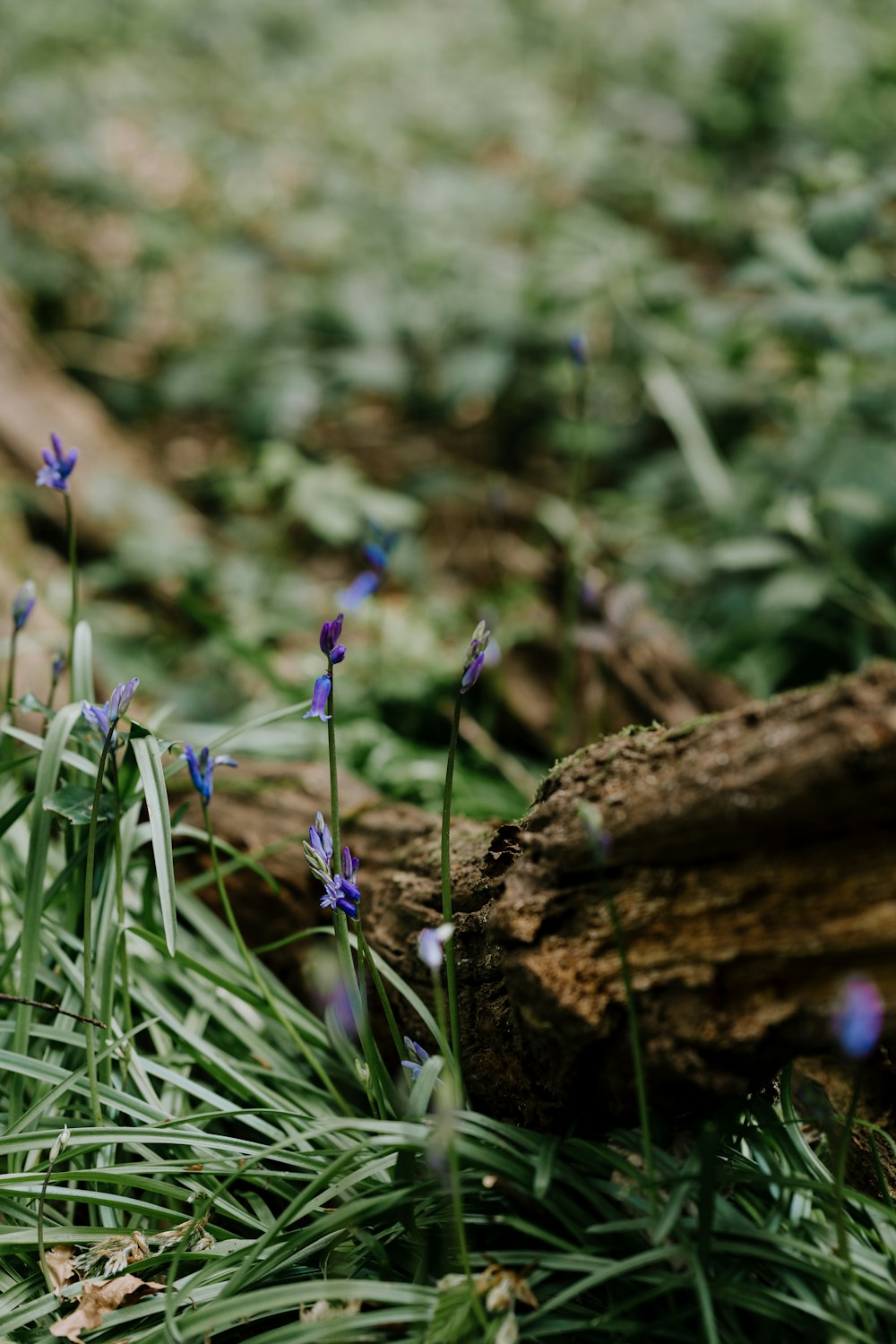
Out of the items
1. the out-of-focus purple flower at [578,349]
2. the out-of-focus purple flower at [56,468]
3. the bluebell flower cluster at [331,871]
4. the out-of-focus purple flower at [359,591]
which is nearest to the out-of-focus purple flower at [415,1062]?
the bluebell flower cluster at [331,871]

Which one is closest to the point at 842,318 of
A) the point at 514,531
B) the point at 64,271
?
the point at 514,531

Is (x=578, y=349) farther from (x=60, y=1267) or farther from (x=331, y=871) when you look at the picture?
(x=60, y=1267)

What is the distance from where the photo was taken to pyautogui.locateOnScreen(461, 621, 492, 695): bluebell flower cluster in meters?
1.14

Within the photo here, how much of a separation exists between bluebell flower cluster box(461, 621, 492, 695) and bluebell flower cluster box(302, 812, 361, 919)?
25cm

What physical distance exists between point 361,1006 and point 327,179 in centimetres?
422

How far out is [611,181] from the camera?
4668mm

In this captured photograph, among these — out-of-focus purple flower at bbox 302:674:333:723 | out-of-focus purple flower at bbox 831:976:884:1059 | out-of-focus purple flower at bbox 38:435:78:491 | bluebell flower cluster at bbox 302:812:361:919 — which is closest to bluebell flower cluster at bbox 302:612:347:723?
out-of-focus purple flower at bbox 302:674:333:723

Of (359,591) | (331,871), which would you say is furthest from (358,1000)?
(359,591)

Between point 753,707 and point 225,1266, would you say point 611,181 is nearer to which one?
point 753,707

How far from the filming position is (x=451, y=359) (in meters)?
3.68

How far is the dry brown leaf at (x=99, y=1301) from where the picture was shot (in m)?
1.15

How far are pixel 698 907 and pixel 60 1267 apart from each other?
975 mm

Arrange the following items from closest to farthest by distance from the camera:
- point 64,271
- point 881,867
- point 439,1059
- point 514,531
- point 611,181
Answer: point 881,867, point 439,1059, point 514,531, point 64,271, point 611,181

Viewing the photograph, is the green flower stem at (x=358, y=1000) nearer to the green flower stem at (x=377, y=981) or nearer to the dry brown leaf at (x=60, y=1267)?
the green flower stem at (x=377, y=981)
